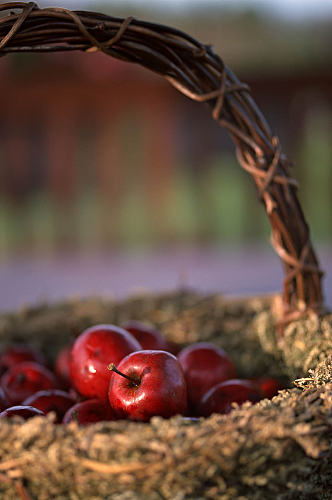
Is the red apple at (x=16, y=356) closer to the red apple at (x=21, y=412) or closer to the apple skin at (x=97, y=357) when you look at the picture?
the apple skin at (x=97, y=357)

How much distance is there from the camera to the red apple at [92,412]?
2.17 ft

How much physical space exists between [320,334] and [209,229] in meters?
2.75

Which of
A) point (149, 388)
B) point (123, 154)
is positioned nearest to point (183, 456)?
point (149, 388)

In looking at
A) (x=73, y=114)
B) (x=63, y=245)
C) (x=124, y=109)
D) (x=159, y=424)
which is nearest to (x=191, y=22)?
(x=124, y=109)

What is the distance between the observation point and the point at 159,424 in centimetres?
48

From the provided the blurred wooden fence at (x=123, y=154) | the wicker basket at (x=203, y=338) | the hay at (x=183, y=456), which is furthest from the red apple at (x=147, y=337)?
the blurred wooden fence at (x=123, y=154)

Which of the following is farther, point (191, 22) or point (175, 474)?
point (191, 22)

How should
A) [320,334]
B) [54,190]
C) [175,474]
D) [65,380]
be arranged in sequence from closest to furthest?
[175,474] → [320,334] → [65,380] → [54,190]

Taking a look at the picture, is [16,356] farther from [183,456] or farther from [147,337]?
[183,456]

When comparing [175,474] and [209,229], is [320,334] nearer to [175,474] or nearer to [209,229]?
[175,474]

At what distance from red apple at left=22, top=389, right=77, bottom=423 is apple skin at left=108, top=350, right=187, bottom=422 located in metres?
0.12

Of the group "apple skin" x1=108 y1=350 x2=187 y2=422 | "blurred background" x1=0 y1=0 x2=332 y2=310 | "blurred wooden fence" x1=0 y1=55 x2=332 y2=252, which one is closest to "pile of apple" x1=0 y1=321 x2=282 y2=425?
"apple skin" x1=108 y1=350 x2=187 y2=422

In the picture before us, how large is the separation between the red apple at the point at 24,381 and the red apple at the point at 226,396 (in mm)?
257

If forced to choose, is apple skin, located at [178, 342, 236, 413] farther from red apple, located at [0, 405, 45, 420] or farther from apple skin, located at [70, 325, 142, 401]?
red apple, located at [0, 405, 45, 420]
